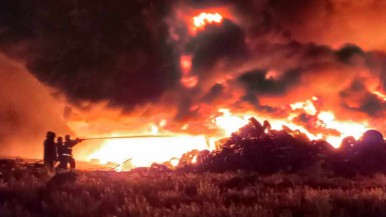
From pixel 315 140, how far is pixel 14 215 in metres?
19.0

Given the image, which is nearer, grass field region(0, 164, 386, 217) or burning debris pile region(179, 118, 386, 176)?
grass field region(0, 164, 386, 217)

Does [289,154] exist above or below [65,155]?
below

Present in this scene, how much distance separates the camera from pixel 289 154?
22.1m


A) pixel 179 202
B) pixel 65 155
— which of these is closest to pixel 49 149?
pixel 65 155

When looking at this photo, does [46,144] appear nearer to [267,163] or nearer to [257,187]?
[267,163]

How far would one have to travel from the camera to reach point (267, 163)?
2236 centimetres

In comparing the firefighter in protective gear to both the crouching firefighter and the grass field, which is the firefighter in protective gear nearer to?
the crouching firefighter

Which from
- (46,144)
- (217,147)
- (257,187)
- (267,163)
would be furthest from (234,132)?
(257,187)

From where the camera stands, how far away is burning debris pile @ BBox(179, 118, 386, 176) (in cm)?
2145

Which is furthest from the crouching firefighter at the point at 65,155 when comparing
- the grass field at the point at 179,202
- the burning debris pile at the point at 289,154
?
the grass field at the point at 179,202

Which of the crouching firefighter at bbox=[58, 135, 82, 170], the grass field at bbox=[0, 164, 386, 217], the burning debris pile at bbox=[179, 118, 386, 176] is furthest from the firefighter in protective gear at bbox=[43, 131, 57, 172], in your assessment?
the grass field at bbox=[0, 164, 386, 217]

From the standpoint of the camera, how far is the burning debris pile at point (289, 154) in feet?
70.4

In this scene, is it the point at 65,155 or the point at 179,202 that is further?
the point at 65,155

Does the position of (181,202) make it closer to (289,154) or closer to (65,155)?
(289,154)
